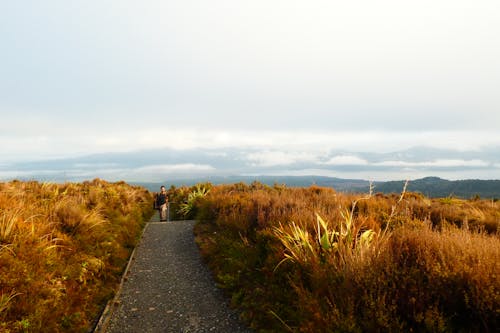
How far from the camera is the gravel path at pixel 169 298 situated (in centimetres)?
512

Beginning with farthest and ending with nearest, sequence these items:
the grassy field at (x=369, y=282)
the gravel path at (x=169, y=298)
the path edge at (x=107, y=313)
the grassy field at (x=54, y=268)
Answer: the gravel path at (x=169, y=298) < the path edge at (x=107, y=313) < the grassy field at (x=54, y=268) < the grassy field at (x=369, y=282)

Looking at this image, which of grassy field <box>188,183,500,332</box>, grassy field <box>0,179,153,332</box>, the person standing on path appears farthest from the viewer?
the person standing on path

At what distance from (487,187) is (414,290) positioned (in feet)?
262

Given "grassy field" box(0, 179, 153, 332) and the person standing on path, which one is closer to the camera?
"grassy field" box(0, 179, 153, 332)

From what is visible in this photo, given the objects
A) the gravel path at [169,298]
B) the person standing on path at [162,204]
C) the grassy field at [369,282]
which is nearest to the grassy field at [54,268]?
the gravel path at [169,298]

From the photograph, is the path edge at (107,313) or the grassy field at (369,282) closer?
the grassy field at (369,282)

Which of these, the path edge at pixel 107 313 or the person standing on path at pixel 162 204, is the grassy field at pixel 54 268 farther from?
the person standing on path at pixel 162 204

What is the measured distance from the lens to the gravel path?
201 inches

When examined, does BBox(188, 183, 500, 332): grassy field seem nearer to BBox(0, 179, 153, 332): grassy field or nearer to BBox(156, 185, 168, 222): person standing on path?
BBox(0, 179, 153, 332): grassy field

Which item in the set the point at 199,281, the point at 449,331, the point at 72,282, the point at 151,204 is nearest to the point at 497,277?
the point at 449,331

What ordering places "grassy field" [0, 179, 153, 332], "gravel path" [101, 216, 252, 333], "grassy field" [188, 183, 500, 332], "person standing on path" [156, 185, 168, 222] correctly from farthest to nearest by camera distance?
"person standing on path" [156, 185, 168, 222], "gravel path" [101, 216, 252, 333], "grassy field" [0, 179, 153, 332], "grassy field" [188, 183, 500, 332]

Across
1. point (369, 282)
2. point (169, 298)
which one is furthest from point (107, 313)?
point (369, 282)

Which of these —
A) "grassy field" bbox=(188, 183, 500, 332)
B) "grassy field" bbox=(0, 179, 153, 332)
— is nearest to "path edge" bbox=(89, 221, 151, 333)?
"grassy field" bbox=(0, 179, 153, 332)

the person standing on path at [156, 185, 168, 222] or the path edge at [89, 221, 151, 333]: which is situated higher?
the person standing on path at [156, 185, 168, 222]
